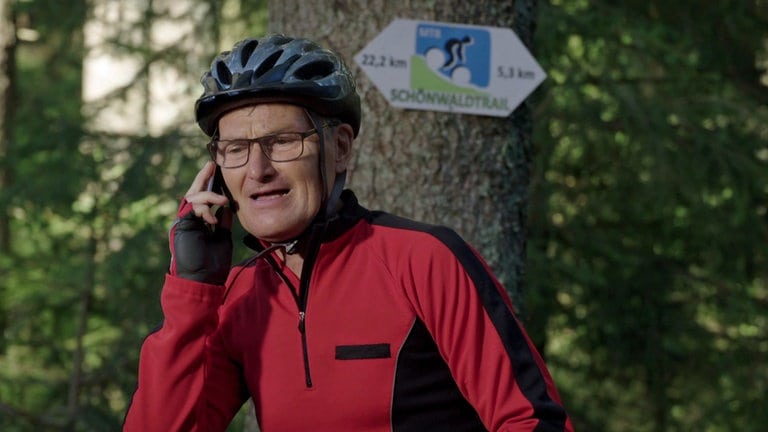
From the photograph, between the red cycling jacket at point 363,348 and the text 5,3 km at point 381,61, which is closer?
the red cycling jacket at point 363,348

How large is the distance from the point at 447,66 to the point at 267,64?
1.49m

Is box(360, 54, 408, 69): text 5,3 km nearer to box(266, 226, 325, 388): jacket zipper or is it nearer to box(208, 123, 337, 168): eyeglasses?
box(208, 123, 337, 168): eyeglasses

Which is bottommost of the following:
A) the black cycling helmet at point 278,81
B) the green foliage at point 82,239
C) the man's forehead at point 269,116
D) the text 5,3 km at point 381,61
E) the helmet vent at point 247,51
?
the green foliage at point 82,239

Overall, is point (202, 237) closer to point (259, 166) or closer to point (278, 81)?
point (259, 166)

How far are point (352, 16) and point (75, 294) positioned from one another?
18.0ft

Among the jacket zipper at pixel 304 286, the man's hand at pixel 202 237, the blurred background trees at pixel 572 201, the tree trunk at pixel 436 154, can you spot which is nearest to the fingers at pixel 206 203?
the man's hand at pixel 202 237

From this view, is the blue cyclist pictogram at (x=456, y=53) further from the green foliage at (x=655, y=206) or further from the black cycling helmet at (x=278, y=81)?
the green foliage at (x=655, y=206)

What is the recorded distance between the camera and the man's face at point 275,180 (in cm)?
294

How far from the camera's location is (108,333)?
9.84 metres

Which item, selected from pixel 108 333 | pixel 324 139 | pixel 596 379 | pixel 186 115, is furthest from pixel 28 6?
pixel 324 139

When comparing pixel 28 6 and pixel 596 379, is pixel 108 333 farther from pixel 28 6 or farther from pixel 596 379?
pixel 596 379

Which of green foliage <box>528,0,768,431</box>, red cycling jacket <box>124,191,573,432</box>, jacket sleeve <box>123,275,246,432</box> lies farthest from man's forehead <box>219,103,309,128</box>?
green foliage <box>528,0,768,431</box>

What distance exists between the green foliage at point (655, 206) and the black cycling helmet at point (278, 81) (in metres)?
4.13

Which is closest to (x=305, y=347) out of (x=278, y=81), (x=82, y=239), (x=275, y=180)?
(x=275, y=180)
